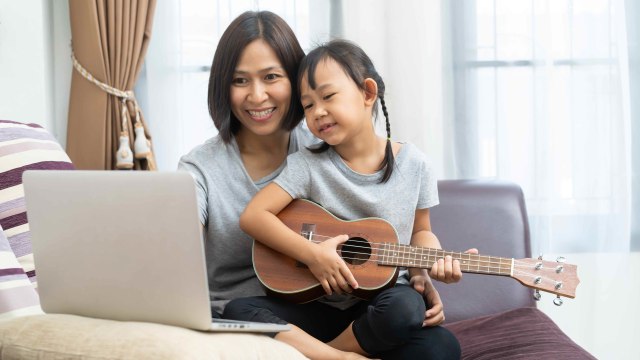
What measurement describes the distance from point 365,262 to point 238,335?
0.50 metres

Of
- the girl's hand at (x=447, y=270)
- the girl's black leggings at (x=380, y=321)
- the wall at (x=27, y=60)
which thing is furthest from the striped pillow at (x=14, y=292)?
the wall at (x=27, y=60)

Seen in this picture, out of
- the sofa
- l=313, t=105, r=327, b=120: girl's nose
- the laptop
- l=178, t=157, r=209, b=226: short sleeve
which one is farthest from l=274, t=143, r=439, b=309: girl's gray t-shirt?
the laptop

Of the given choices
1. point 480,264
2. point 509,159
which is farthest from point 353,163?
point 509,159

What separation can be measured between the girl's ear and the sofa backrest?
53 cm

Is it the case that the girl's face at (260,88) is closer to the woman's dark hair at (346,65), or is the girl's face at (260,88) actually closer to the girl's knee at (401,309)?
the woman's dark hair at (346,65)

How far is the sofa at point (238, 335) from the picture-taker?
3.74 feet

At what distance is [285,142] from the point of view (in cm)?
197

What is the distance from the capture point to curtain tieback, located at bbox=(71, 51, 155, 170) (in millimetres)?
2879

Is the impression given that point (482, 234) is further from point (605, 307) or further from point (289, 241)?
point (605, 307)

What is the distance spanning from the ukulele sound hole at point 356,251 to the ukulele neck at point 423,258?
4 centimetres

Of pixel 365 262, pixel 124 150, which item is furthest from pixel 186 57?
pixel 365 262

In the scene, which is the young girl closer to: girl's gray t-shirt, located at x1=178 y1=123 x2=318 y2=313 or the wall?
girl's gray t-shirt, located at x1=178 y1=123 x2=318 y2=313

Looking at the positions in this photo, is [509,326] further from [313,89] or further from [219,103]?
→ [219,103]

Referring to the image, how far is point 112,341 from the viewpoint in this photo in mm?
1135
